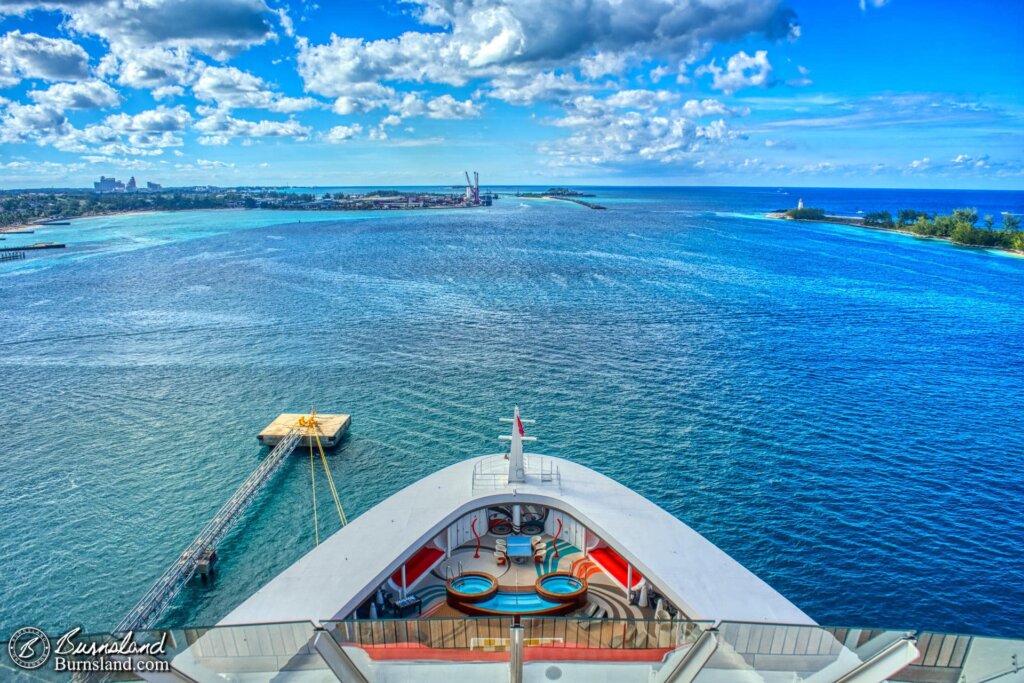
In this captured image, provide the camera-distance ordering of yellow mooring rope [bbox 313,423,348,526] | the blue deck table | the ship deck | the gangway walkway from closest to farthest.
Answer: the ship deck → the blue deck table → the gangway walkway → yellow mooring rope [bbox 313,423,348,526]

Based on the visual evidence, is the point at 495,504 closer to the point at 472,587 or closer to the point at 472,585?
the point at 472,585

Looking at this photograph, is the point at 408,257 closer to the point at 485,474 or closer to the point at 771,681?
the point at 485,474

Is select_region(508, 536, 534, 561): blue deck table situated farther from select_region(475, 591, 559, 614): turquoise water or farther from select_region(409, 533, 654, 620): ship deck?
select_region(475, 591, 559, 614): turquoise water

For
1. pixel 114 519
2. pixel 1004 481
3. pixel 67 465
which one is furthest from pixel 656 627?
pixel 67 465

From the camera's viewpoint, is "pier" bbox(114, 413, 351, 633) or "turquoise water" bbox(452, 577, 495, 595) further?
"pier" bbox(114, 413, 351, 633)

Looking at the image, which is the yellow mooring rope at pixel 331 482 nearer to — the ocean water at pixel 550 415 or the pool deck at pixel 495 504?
the ocean water at pixel 550 415
